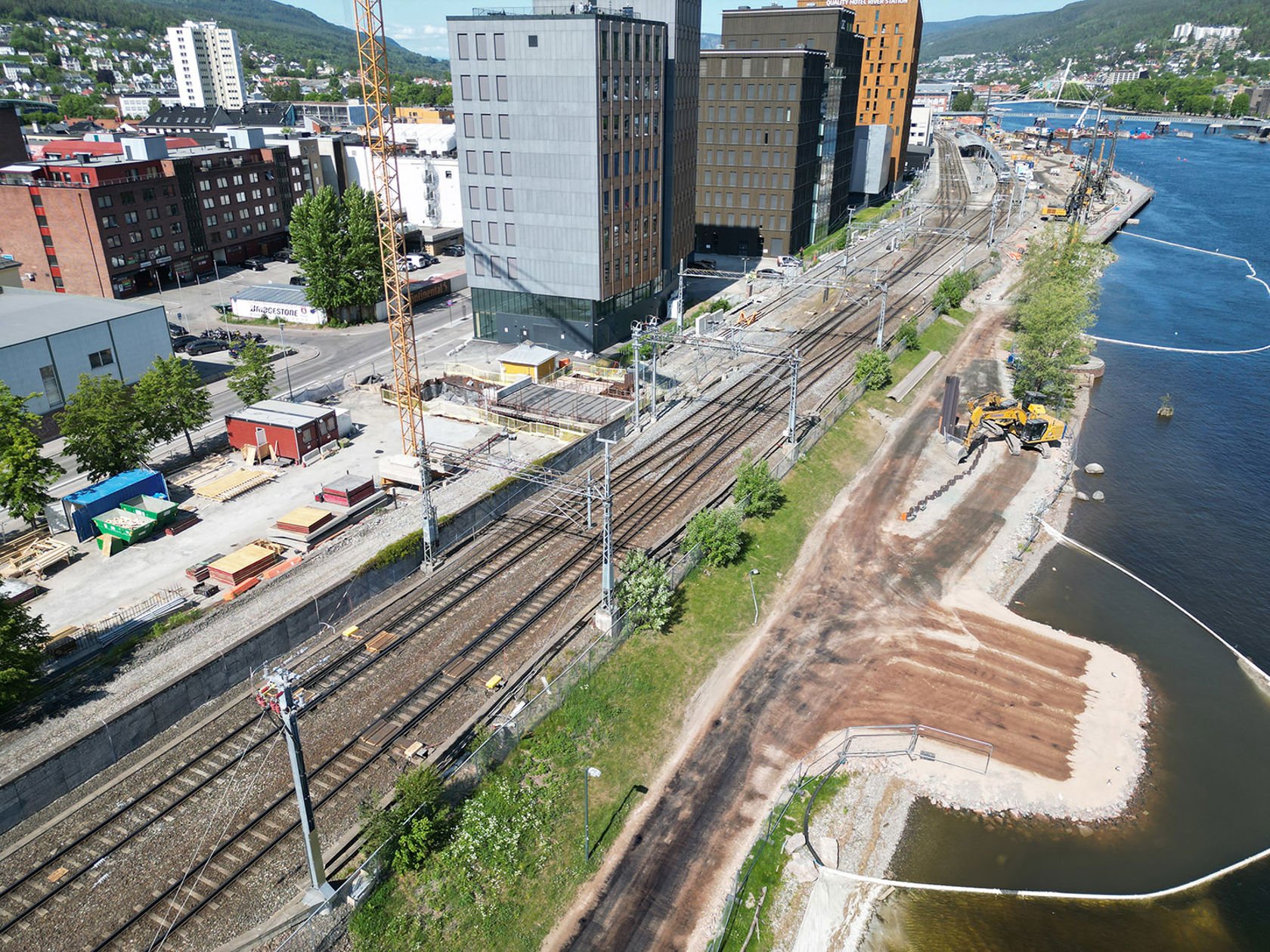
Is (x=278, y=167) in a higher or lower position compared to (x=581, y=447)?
higher

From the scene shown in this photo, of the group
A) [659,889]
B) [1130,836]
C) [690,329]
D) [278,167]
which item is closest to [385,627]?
[659,889]

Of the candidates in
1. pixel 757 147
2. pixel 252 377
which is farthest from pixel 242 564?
pixel 757 147

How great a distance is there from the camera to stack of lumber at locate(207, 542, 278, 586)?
4397cm

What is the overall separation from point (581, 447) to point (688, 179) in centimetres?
4689

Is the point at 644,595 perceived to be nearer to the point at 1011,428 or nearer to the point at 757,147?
the point at 1011,428

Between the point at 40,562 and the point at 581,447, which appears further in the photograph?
the point at 581,447

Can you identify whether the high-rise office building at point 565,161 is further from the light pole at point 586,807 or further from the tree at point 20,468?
the light pole at point 586,807

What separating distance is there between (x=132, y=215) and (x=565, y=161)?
5580 cm

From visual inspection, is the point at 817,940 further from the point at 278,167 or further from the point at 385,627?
the point at 278,167

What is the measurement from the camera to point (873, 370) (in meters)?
73.7

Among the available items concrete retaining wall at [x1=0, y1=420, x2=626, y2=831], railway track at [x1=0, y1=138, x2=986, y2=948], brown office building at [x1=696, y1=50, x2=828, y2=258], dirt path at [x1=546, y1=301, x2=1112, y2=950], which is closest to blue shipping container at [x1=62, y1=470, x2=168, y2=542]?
concrete retaining wall at [x1=0, y1=420, x2=626, y2=831]

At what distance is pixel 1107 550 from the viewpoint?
54688mm

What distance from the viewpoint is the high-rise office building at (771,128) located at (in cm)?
10919

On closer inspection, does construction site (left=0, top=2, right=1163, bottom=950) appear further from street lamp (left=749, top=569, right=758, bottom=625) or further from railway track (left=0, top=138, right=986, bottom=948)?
street lamp (left=749, top=569, right=758, bottom=625)
